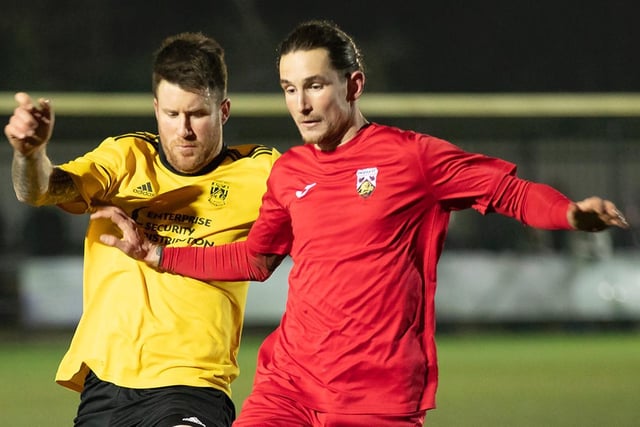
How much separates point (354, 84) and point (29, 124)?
117 centimetres

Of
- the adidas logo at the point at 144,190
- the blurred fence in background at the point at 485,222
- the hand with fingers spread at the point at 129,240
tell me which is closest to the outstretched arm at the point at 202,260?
the hand with fingers spread at the point at 129,240

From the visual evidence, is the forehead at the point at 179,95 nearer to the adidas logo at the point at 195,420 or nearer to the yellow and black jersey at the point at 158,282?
the yellow and black jersey at the point at 158,282

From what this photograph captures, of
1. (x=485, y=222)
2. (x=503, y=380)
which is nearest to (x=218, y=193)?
(x=503, y=380)

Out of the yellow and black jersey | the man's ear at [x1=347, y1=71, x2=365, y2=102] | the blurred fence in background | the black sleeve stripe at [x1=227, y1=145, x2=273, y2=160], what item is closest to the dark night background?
the blurred fence in background

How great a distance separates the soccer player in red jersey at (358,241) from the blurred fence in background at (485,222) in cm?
1005

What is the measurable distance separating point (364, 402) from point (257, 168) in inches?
49.8

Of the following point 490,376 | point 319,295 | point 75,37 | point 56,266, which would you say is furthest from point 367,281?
point 75,37

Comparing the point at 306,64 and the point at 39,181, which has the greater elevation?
the point at 306,64

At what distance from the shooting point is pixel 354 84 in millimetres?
4238

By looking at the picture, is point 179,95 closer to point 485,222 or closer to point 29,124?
point 29,124

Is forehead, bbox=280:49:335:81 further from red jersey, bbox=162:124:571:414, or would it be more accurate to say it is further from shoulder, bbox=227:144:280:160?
shoulder, bbox=227:144:280:160

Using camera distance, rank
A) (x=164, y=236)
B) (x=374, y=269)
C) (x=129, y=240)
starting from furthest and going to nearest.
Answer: (x=164, y=236) → (x=129, y=240) → (x=374, y=269)

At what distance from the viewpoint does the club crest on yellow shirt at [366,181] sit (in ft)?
13.2

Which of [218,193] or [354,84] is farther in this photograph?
[218,193]
